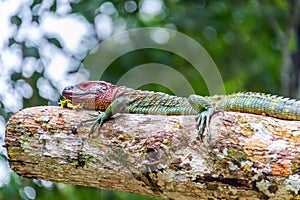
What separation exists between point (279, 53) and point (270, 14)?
1.50m

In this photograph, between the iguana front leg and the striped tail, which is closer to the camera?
the iguana front leg

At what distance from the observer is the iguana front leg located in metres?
2.77

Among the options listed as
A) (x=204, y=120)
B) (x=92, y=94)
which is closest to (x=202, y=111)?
(x=204, y=120)

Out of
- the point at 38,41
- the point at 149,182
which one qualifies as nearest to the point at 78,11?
the point at 38,41

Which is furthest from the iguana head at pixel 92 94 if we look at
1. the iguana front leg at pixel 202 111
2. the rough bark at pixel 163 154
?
the iguana front leg at pixel 202 111

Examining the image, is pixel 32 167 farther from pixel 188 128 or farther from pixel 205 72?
pixel 205 72

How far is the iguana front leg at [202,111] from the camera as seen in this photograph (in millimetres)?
2772

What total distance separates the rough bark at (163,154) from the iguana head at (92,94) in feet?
1.01

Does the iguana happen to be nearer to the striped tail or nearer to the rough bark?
the striped tail

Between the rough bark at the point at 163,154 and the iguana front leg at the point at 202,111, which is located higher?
the iguana front leg at the point at 202,111

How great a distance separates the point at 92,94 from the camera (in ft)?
11.6

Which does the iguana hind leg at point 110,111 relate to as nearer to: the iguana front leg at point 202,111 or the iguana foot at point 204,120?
the iguana front leg at point 202,111

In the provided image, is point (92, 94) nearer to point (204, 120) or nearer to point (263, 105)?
point (204, 120)

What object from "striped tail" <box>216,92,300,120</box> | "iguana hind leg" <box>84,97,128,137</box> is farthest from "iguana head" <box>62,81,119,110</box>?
"striped tail" <box>216,92,300,120</box>
